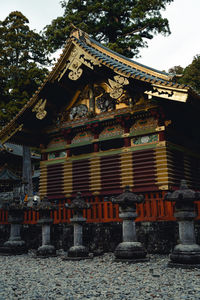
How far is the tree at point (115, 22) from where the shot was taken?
2506 cm

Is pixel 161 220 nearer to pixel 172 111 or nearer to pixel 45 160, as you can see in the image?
pixel 172 111

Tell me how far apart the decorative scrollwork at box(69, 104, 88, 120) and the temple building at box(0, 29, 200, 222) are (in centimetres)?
5

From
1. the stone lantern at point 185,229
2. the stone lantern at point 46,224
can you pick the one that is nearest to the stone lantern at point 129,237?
the stone lantern at point 185,229

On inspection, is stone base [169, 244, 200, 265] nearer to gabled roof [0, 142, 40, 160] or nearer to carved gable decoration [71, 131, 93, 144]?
carved gable decoration [71, 131, 93, 144]

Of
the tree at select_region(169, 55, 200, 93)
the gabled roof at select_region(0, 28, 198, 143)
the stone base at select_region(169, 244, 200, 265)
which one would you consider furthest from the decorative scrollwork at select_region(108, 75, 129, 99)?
the tree at select_region(169, 55, 200, 93)

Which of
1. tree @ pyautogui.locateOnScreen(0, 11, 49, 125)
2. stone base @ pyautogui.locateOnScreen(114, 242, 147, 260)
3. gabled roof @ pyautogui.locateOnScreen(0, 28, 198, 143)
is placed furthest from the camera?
tree @ pyautogui.locateOnScreen(0, 11, 49, 125)

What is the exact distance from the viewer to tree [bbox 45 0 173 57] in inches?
987

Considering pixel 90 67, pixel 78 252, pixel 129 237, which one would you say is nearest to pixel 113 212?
pixel 78 252

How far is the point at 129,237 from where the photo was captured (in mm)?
8625

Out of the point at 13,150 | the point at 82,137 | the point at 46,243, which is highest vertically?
the point at 13,150

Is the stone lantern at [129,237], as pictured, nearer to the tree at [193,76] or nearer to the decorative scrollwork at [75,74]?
the decorative scrollwork at [75,74]

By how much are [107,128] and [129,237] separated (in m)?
6.64

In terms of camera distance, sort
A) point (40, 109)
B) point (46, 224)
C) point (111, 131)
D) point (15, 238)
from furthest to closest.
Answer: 1. point (40, 109)
2. point (111, 131)
3. point (15, 238)
4. point (46, 224)

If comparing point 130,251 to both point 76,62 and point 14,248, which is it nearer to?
point 14,248
